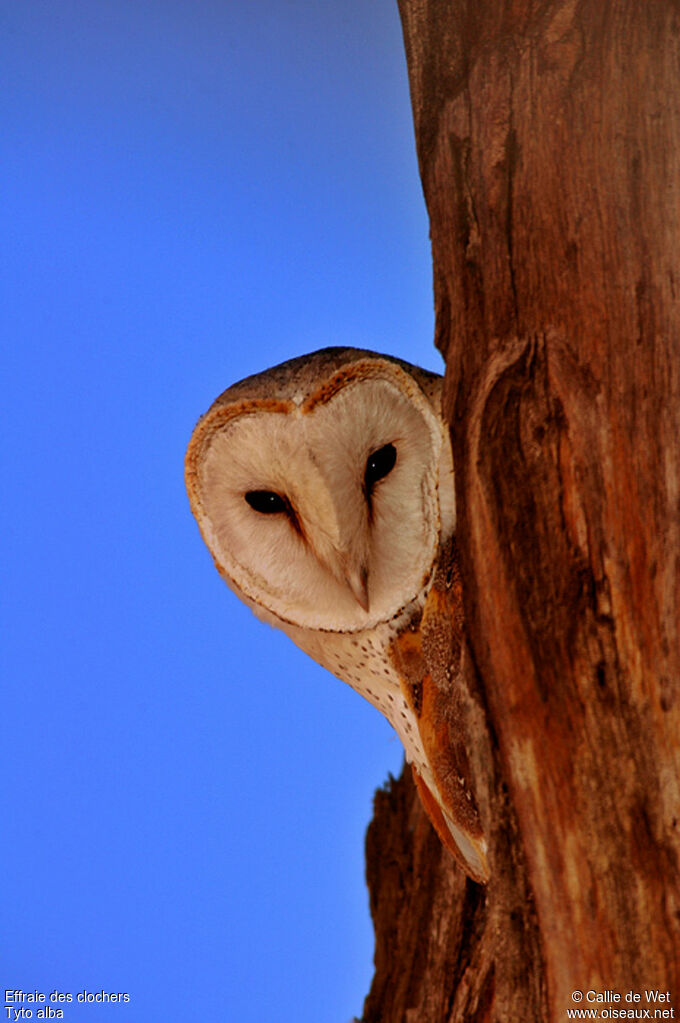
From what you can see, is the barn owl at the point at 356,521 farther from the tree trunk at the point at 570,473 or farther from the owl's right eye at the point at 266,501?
the tree trunk at the point at 570,473

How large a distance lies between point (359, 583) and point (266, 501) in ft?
0.59

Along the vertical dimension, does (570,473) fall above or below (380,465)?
below

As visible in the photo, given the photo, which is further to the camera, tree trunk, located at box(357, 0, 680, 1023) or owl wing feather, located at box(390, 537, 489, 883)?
owl wing feather, located at box(390, 537, 489, 883)

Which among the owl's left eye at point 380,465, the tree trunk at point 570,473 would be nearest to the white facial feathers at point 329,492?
the owl's left eye at point 380,465

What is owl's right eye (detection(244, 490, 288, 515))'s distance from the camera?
51.6 inches

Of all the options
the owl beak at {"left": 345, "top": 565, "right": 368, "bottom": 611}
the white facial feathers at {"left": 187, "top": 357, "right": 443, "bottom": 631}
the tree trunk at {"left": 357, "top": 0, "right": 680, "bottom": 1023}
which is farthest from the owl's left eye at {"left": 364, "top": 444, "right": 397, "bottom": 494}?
the tree trunk at {"left": 357, "top": 0, "right": 680, "bottom": 1023}

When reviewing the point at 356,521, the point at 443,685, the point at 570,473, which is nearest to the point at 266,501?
the point at 356,521

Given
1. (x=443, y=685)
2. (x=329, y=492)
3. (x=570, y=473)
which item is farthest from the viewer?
(x=443, y=685)

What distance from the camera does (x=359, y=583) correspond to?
126 cm

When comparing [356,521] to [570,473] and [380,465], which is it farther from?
[570,473]

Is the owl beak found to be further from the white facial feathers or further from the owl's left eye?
the owl's left eye

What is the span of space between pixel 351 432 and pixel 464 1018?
117cm

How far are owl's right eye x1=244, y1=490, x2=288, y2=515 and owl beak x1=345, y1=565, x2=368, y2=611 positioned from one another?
0.13 meters

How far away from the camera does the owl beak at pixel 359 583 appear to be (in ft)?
4.14
